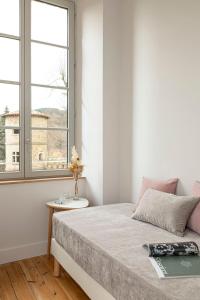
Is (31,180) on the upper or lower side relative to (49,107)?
lower

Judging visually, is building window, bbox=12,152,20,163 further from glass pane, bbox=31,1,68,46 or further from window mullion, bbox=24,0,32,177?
glass pane, bbox=31,1,68,46

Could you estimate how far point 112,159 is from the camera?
2965 mm

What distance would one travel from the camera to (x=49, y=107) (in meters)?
3.12

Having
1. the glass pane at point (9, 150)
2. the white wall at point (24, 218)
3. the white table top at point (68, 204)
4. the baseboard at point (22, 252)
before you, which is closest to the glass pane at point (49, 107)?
the glass pane at point (9, 150)

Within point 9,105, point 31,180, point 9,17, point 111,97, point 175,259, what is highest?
point 9,17

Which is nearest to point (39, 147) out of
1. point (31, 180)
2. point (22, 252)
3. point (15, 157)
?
point (15, 157)

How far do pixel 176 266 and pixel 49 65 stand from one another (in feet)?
8.46

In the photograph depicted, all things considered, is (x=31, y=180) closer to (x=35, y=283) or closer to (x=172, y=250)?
(x=35, y=283)

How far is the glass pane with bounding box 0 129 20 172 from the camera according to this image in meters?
2.81

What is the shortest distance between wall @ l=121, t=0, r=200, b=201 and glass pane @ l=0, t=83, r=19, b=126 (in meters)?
1.19

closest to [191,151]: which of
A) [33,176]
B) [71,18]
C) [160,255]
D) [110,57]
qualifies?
[160,255]

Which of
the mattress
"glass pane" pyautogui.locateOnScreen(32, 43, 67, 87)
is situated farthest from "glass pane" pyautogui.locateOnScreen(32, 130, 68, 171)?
the mattress

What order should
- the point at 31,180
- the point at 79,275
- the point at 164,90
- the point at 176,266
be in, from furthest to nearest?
the point at 31,180 → the point at 164,90 → the point at 79,275 → the point at 176,266

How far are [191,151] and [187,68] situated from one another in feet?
2.29
